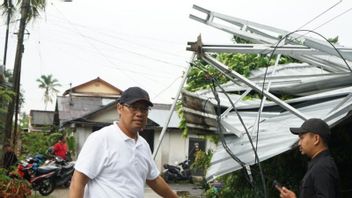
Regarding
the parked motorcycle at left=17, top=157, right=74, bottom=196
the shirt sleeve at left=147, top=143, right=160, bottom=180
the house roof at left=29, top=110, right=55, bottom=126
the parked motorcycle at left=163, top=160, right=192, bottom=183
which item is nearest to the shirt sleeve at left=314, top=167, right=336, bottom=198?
the shirt sleeve at left=147, top=143, right=160, bottom=180

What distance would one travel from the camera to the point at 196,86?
12523 millimetres

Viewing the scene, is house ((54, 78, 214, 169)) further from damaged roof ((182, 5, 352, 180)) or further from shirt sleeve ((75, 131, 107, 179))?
shirt sleeve ((75, 131, 107, 179))

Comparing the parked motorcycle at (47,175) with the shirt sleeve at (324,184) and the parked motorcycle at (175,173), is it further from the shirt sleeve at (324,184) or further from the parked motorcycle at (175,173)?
the shirt sleeve at (324,184)

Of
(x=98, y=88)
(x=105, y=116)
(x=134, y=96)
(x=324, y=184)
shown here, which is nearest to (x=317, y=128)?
(x=324, y=184)

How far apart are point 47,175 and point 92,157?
11.6 m

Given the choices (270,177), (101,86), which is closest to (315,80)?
(270,177)

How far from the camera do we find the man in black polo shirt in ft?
10.9

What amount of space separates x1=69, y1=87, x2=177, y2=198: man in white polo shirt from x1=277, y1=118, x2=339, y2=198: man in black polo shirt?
113 centimetres

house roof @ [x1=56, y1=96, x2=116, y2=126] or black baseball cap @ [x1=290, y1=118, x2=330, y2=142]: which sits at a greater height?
house roof @ [x1=56, y1=96, x2=116, y2=126]

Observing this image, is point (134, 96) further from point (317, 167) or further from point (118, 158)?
point (317, 167)

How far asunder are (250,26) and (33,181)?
932 cm

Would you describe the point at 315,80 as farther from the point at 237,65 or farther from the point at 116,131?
the point at 237,65

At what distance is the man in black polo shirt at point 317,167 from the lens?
3328 millimetres

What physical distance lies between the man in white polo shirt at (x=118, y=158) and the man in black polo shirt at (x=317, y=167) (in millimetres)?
1128
